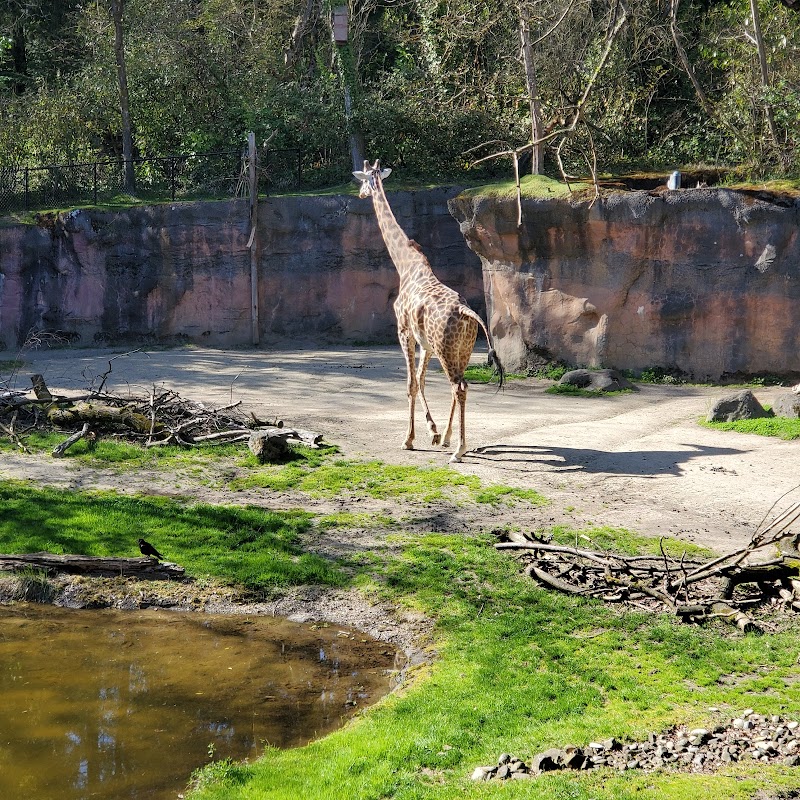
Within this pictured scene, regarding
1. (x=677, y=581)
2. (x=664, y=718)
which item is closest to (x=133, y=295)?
(x=677, y=581)

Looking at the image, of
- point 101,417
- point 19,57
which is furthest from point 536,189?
point 19,57

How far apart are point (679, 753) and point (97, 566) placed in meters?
4.86

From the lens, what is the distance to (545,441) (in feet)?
39.3

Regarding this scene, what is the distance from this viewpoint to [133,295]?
22.1m

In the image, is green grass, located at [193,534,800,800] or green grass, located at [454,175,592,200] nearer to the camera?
green grass, located at [193,534,800,800]

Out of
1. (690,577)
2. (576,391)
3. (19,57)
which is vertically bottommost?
(690,577)

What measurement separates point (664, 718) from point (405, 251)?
8208mm

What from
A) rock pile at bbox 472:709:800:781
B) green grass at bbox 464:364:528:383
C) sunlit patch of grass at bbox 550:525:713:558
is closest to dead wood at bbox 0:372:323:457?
sunlit patch of grass at bbox 550:525:713:558

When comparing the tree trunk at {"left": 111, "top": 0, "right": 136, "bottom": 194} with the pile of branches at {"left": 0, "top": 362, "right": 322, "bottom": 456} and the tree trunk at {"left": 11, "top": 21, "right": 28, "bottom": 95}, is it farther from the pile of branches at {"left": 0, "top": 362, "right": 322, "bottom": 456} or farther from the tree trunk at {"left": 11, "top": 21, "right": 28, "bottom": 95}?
the pile of branches at {"left": 0, "top": 362, "right": 322, "bottom": 456}

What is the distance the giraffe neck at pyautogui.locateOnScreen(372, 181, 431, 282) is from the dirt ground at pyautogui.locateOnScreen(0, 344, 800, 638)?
1.99m

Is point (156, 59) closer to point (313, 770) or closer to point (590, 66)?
point (590, 66)

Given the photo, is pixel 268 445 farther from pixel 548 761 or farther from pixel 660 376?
pixel 660 376

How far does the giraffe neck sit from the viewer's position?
12359 millimetres

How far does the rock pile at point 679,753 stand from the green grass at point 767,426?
7.29 metres
